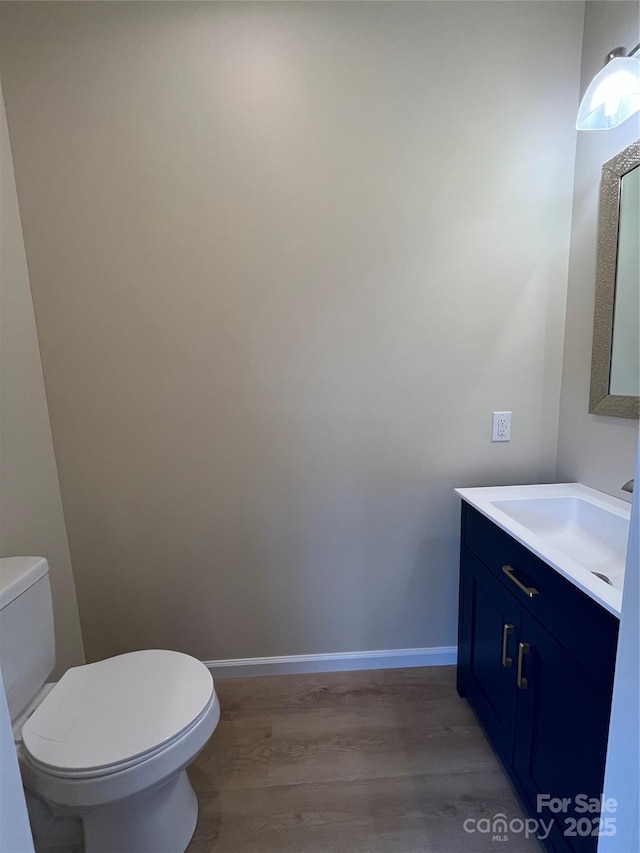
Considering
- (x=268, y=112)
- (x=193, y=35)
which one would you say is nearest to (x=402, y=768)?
(x=268, y=112)

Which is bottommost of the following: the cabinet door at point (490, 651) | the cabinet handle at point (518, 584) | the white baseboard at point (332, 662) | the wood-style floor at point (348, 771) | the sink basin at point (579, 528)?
the wood-style floor at point (348, 771)

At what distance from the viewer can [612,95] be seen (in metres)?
1.00

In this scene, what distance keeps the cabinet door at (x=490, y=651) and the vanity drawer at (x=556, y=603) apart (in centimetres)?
7

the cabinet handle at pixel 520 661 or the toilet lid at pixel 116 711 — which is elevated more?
the cabinet handle at pixel 520 661

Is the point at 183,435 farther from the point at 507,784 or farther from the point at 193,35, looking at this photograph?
the point at 507,784

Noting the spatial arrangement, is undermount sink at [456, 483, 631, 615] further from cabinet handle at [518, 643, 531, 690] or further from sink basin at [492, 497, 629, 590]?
cabinet handle at [518, 643, 531, 690]

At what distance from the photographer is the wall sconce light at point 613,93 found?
0.97 meters

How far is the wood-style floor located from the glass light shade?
2104 millimetres

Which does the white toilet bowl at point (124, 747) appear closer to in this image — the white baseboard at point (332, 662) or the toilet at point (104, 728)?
the toilet at point (104, 728)

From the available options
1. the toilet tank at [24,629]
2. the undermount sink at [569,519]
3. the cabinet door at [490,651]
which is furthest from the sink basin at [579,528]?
the toilet tank at [24,629]

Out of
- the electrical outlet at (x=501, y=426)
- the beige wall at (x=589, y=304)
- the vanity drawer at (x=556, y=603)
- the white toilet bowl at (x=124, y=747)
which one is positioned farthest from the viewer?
the electrical outlet at (x=501, y=426)

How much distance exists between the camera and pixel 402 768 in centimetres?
122

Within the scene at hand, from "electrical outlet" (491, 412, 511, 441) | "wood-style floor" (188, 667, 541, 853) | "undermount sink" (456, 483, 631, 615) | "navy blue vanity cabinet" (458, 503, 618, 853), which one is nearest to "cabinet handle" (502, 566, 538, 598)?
"navy blue vanity cabinet" (458, 503, 618, 853)

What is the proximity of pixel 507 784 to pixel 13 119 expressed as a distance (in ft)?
9.34
